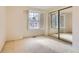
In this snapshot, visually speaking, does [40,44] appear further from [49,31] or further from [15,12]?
[15,12]

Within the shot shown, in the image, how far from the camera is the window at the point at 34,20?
6.63 feet

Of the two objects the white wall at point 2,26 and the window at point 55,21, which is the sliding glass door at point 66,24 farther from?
the white wall at point 2,26

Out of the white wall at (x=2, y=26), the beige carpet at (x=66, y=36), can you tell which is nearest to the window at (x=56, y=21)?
the beige carpet at (x=66, y=36)

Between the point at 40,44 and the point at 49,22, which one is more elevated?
the point at 49,22

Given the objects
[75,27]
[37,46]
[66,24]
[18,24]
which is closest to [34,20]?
[18,24]

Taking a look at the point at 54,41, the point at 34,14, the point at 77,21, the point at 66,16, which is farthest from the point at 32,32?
the point at 77,21

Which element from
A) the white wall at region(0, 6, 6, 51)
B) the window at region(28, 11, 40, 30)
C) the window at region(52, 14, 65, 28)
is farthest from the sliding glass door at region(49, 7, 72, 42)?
the white wall at region(0, 6, 6, 51)

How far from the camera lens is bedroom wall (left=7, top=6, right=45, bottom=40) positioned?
193 centimetres

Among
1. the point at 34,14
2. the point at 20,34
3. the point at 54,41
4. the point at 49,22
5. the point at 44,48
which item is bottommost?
the point at 44,48

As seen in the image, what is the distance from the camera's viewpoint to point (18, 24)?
6.56 ft

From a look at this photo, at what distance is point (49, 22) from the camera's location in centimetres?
209

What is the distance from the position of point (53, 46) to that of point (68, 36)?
0.41 meters

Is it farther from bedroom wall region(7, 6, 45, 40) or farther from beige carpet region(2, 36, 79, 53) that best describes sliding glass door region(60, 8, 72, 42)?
bedroom wall region(7, 6, 45, 40)
